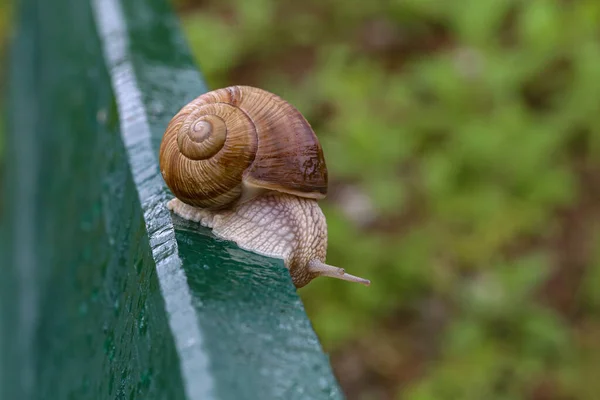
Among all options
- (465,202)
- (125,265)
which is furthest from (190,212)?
(465,202)

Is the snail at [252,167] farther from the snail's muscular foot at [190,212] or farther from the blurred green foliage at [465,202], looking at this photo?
the blurred green foliage at [465,202]

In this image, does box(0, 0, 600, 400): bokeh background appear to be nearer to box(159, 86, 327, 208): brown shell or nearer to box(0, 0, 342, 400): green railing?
box(0, 0, 342, 400): green railing

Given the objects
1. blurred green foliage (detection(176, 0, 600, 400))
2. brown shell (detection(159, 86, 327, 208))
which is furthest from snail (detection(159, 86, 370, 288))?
blurred green foliage (detection(176, 0, 600, 400))

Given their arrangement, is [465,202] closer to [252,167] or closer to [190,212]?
[252,167]

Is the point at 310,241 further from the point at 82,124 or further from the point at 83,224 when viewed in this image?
the point at 82,124

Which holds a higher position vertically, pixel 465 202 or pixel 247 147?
pixel 247 147

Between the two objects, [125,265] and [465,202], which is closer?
[125,265]
